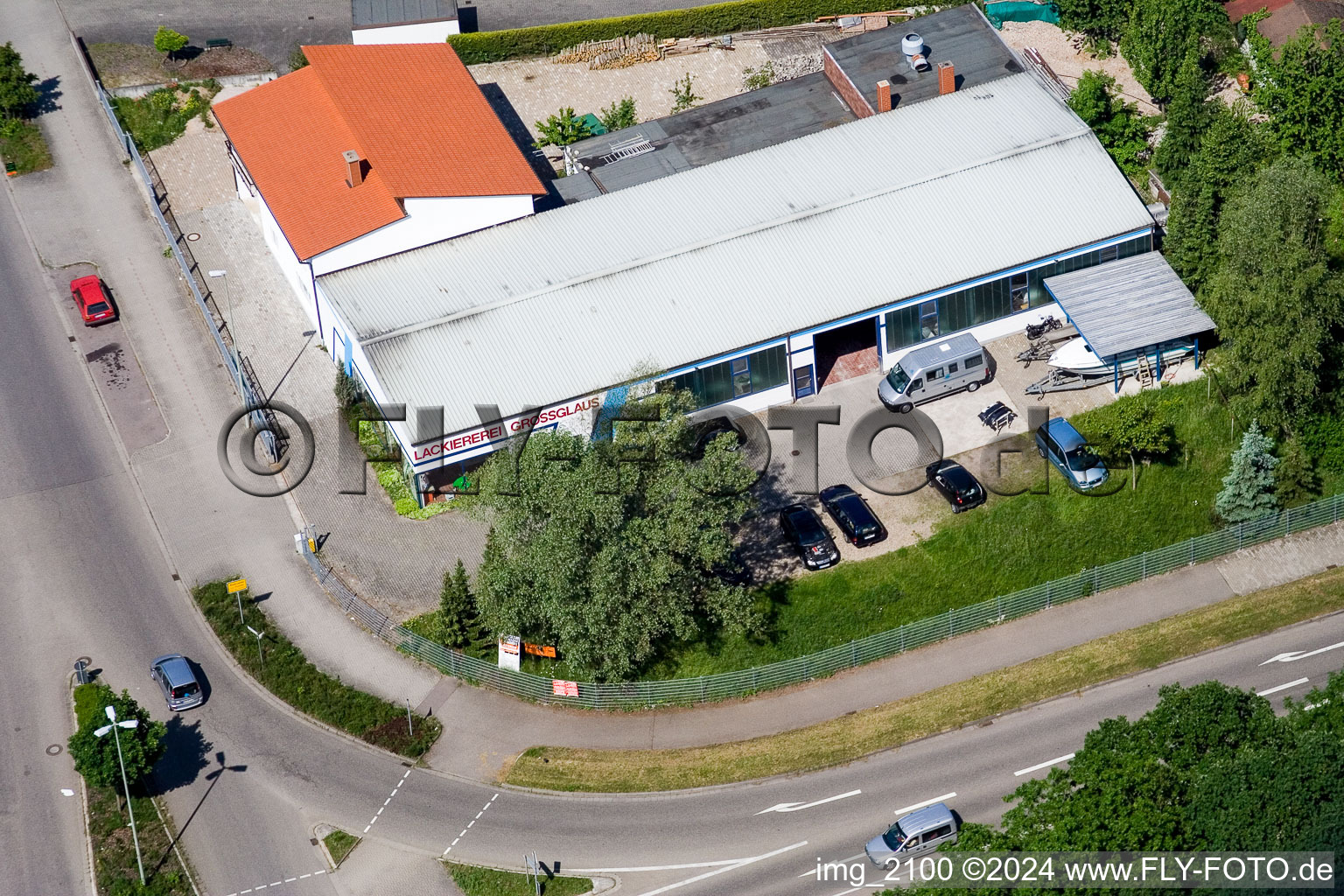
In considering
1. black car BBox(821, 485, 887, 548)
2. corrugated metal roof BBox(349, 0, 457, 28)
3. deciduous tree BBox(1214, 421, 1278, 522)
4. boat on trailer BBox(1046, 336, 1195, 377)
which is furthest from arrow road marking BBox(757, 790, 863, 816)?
corrugated metal roof BBox(349, 0, 457, 28)

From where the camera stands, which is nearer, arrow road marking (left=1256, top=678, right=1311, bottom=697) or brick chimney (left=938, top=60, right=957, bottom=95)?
arrow road marking (left=1256, top=678, right=1311, bottom=697)

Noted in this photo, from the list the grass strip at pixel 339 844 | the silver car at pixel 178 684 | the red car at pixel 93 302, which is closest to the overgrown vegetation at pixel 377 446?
the silver car at pixel 178 684

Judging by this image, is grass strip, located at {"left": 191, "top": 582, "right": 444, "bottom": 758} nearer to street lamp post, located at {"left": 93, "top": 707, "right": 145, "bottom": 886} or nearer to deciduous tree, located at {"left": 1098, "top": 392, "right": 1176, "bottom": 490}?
street lamp post, located at {"left": 93, "top": 707, "right": 145, "bottom": 886}

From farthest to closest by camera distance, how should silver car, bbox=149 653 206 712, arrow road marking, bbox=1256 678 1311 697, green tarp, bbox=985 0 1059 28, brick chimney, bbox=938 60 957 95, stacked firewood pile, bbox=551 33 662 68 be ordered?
stacked firewood pile, bbox=551 33 662 68 < green tarp, bbox=985 0 1059 28 < brick chimney, bbox=938 60 957 95 < silver car, bbox=149 653 206 712 < arrow road marking, bbox=1256 678 1311 697

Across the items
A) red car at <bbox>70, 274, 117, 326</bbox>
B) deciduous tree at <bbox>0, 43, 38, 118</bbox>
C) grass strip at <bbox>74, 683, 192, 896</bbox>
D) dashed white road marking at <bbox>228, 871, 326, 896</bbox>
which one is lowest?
dashed white road marking at <bbox>228, 871, 326, 896</bbox>

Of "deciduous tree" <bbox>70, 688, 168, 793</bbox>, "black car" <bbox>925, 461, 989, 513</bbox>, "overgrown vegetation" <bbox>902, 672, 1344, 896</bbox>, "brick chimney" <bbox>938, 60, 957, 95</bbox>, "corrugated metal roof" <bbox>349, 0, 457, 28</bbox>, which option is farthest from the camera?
"corrugated metal roof" <bbox>349, 0, 457, 28</bbox>

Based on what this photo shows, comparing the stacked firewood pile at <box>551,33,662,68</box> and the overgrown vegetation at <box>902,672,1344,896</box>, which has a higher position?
the stacked firewood pile at <box>551,33,662,68</box>

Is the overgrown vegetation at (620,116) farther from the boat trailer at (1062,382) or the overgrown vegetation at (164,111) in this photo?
the boat trailer at (1062,382)
